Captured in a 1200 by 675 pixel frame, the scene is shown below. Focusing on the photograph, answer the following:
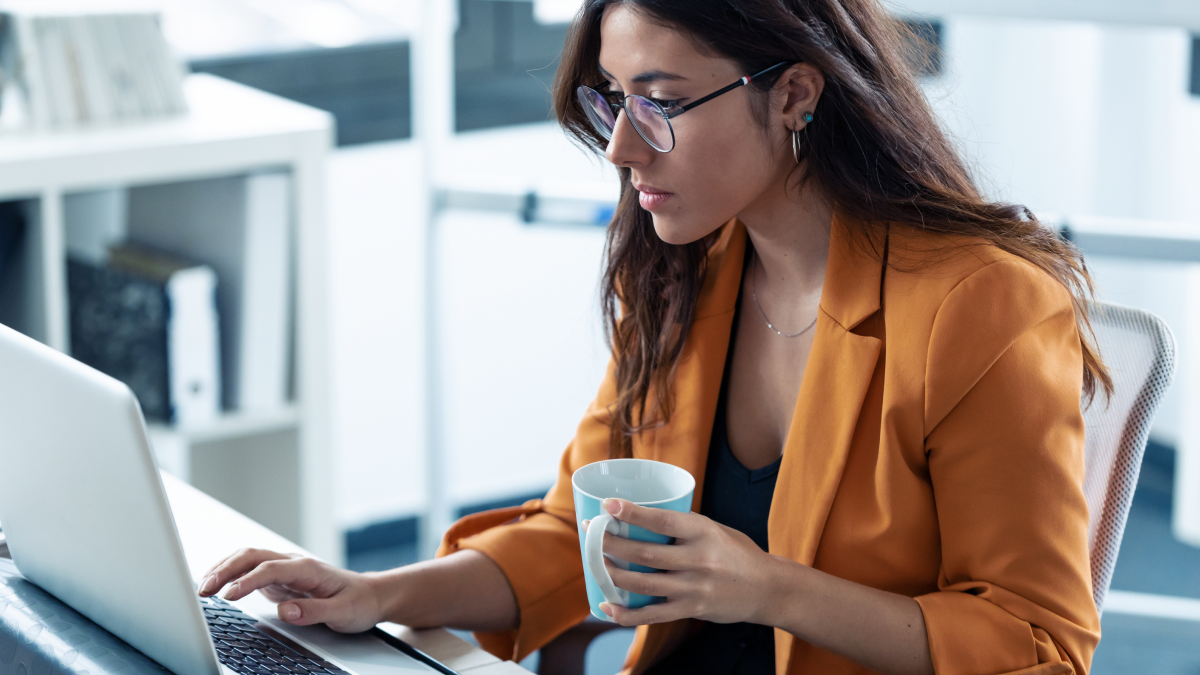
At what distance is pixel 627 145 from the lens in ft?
3.84

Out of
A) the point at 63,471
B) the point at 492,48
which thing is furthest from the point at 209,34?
the point at 63,471

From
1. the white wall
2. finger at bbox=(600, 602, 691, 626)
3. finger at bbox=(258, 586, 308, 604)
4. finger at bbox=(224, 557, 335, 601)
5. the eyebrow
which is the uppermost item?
the eyebrow

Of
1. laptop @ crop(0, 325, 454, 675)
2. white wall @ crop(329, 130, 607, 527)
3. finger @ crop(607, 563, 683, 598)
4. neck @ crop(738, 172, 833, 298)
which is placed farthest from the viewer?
white wall @ crop(329, 130, 607, 527)

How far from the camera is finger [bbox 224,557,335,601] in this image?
3.67 ft

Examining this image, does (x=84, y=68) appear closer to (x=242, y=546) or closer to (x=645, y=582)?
(x=242, y=546)

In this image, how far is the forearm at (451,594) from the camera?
1.19 metres

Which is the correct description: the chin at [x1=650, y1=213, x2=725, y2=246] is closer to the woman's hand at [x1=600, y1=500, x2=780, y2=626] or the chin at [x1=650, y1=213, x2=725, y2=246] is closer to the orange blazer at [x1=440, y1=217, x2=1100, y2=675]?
the orange blazer at [x1=440, y1=217, x2=1100, y2=675]

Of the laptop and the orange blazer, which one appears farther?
the orange blazer

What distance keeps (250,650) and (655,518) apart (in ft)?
1.27

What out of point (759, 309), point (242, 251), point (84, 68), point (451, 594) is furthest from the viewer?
point (242, 251)

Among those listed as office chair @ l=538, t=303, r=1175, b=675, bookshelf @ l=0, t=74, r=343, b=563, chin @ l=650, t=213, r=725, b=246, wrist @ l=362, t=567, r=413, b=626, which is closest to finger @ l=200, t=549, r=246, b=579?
wrist @ l=362, t=567, r=413, b=626

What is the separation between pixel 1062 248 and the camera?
4.00 ft

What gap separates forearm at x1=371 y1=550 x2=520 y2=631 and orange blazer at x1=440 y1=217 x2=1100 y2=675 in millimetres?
19

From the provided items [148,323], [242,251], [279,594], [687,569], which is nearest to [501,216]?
[242,251]
